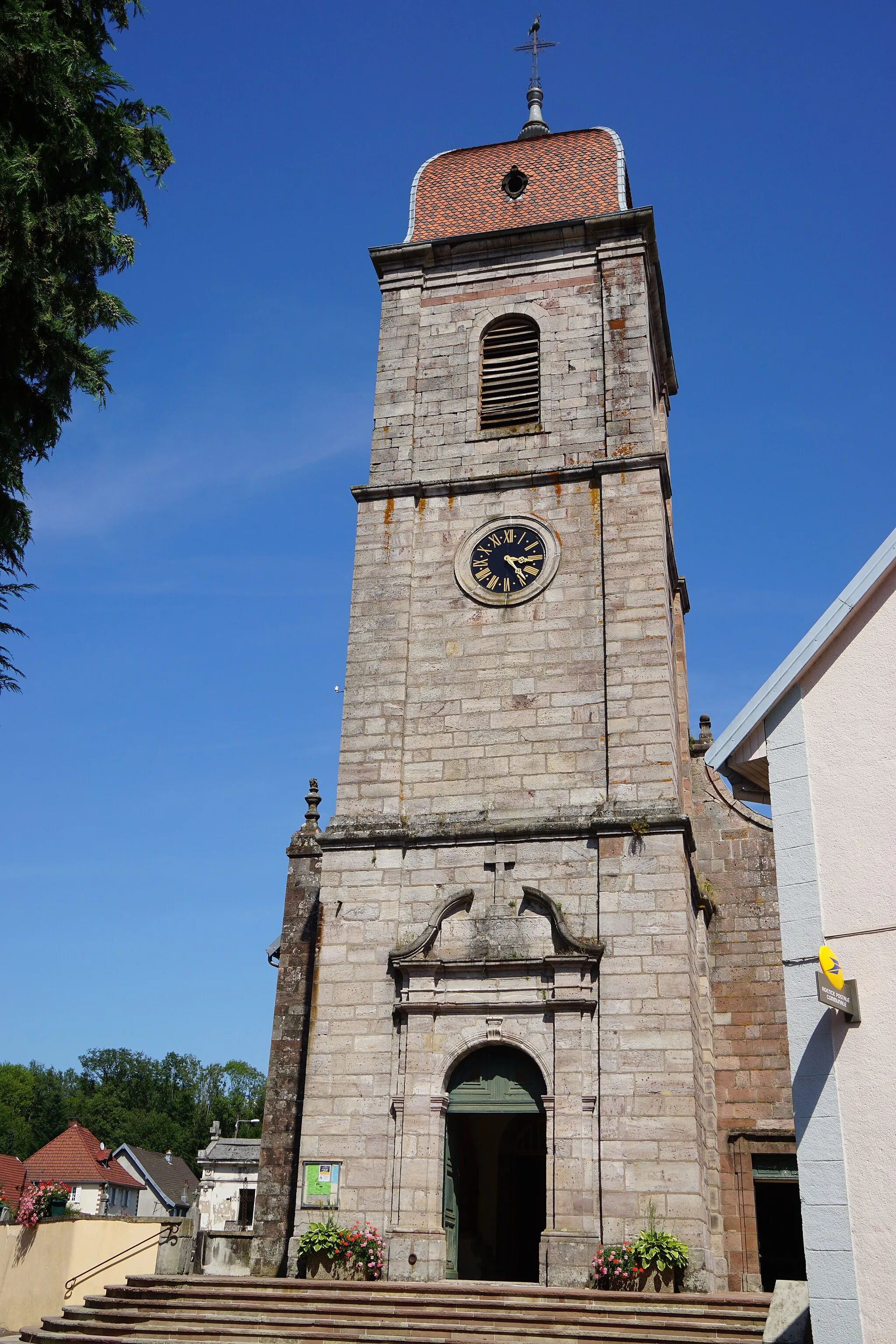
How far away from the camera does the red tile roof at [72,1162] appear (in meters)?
44.6

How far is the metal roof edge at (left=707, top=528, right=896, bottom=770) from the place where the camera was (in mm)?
9883

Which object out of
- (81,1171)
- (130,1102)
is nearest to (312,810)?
(81,1171)

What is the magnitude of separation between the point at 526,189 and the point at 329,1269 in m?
17.2

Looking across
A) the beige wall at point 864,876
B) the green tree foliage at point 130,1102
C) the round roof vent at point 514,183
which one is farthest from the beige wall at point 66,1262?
the green tree foliage at point 130,1102

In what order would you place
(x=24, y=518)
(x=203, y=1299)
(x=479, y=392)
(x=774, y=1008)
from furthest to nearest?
(x=479, y=392)
(x=774, y=1008)
(x=203, y=1299)
(x=24, y=518)

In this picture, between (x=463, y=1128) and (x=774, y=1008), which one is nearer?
(x=463, y=1128)

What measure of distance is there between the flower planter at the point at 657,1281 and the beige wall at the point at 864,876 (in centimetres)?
583

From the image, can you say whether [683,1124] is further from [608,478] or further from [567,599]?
[608,478]

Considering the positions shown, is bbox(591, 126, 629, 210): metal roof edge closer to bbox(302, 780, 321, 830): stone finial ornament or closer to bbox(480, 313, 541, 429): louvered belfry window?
bbox(480, 313, 541, 429): louvered belfry window

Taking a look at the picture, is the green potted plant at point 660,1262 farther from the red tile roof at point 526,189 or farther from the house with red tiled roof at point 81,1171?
the house with red tiled roof at point 81,1171

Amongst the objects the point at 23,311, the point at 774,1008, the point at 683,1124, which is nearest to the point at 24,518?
the point at 23,311

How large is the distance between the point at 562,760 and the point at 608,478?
446 cm

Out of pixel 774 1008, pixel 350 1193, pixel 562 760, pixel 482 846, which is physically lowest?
pixel 350 1193

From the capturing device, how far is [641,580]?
17.8 meters
